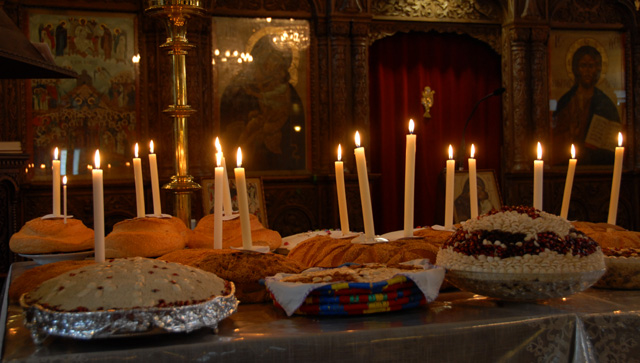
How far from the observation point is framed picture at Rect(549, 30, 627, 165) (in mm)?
9094

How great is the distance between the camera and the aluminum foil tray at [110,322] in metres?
1.50

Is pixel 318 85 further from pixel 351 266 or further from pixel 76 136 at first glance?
pixel 351 266

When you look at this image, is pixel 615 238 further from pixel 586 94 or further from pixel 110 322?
pixel 586 94

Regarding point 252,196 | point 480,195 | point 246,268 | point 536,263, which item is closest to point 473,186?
point 536,263

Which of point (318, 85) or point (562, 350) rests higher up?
point (318, 85)

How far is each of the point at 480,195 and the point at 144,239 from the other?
18.7ft

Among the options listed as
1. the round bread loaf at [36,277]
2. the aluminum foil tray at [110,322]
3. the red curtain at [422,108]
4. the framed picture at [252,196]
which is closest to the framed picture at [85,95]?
the framed picture at [252,196]

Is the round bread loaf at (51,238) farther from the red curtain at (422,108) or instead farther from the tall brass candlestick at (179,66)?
the red curtain at (422,108)

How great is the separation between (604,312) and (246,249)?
3.36ft

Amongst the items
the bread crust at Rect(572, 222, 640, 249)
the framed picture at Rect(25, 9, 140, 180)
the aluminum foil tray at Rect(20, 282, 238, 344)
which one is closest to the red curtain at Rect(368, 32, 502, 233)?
the framed picture at Rect(25, 9, 140, 180)

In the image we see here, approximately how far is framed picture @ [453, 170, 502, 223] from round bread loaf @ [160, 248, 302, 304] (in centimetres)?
561

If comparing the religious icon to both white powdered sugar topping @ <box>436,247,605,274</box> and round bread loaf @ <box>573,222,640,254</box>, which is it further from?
white powdered sugar topping @ <box>436,247,605,274</box>

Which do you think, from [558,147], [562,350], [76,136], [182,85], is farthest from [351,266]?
[558,147]

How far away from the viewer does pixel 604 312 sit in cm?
186
